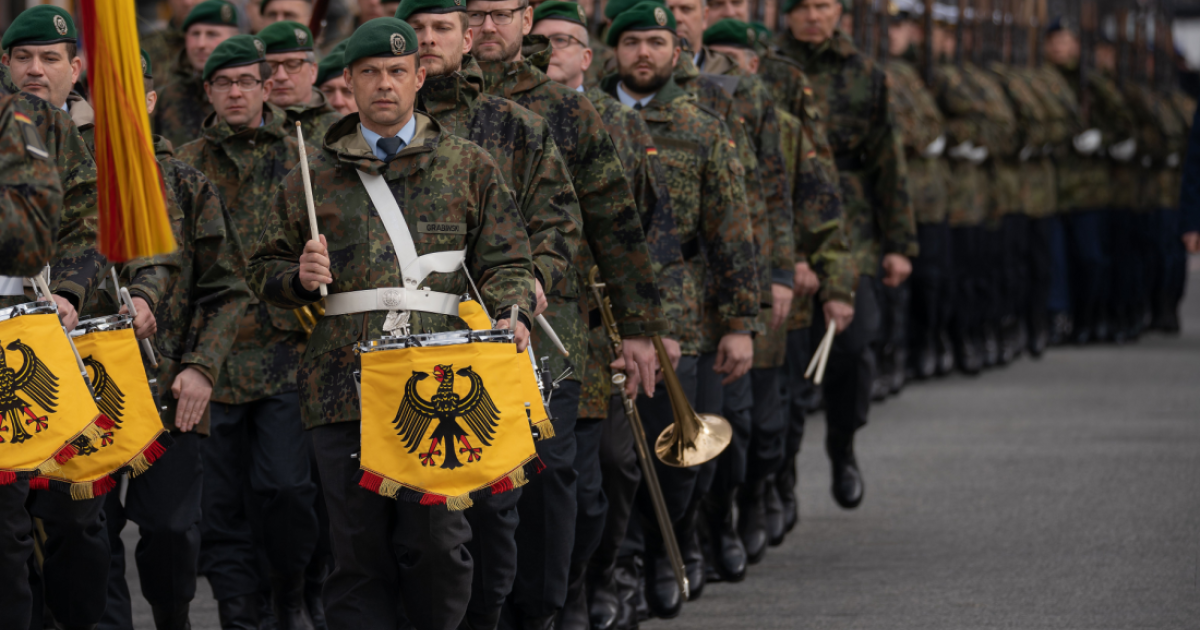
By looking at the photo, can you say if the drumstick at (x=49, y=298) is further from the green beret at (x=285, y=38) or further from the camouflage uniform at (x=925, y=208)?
the camouflage uniform at (x=925, y=208)

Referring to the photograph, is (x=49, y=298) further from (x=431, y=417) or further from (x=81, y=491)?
(x=431, y=417)

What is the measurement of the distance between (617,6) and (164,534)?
2.64 metres

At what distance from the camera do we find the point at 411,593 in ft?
17.6

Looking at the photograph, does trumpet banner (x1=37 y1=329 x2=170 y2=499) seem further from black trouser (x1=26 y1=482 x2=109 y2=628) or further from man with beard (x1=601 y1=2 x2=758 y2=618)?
man with beard (x1=601 y1=2 x2=758 y2=618)

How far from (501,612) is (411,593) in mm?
929

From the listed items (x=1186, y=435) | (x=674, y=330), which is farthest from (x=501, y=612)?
(x=1186, y=435)

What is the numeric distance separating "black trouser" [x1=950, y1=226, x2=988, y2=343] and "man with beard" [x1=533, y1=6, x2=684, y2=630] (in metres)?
8.43

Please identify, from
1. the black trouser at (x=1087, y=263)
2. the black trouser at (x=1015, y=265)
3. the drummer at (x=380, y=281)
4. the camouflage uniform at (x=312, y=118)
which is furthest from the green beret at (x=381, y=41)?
the black trouser at (x=1087, y=263)

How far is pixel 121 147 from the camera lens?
458 centimetres

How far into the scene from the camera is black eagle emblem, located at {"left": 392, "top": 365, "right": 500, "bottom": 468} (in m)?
5.07

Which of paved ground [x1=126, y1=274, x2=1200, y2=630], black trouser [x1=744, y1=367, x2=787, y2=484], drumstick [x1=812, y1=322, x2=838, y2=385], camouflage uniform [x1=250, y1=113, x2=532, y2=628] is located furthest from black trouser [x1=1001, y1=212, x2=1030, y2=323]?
camouflage uniform [x1=250, y1=113, x2=532, y2=628]

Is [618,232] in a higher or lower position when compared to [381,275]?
lower

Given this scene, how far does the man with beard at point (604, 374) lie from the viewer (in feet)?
21.4

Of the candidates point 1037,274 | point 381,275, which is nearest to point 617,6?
point 381,275
